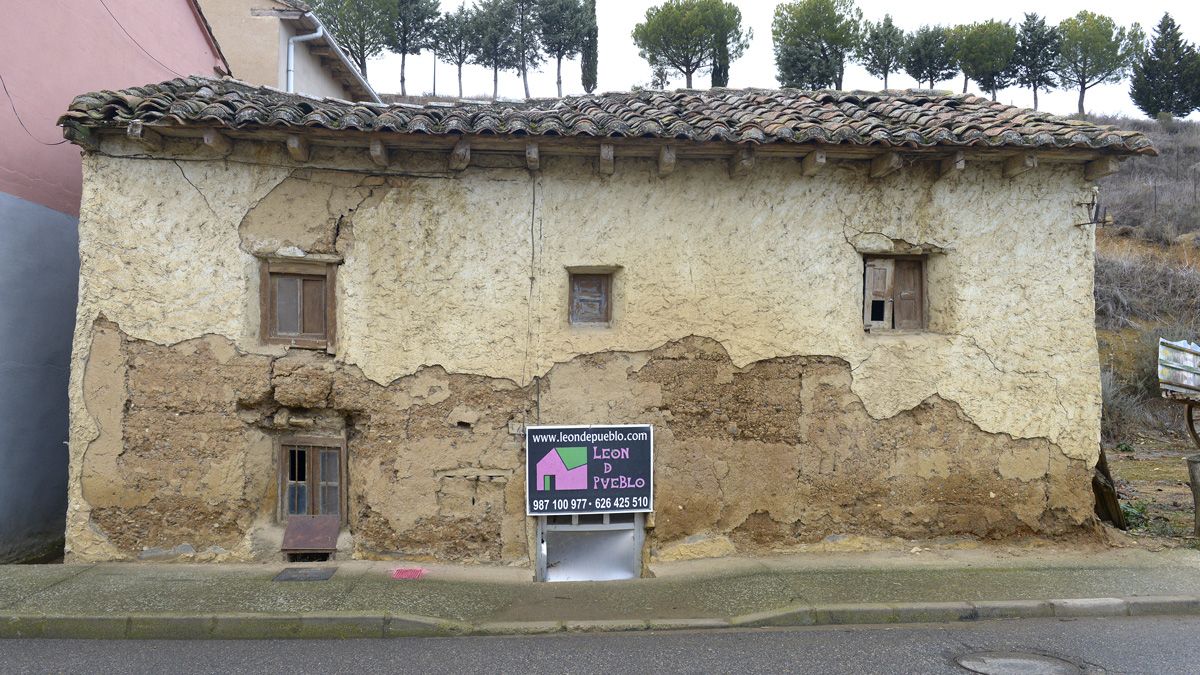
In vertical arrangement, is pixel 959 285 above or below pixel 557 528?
above


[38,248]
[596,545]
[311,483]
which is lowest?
[596,545]

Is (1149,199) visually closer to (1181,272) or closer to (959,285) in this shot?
(1181,272)

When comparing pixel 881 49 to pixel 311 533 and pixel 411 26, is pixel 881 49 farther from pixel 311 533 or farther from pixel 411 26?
pixel 311 533

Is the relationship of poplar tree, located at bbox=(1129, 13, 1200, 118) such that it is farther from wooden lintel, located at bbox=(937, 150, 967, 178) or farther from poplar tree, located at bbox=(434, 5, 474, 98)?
wooden lintel, located at bbox=(937, 150, 967, 178)

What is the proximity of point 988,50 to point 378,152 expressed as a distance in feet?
125

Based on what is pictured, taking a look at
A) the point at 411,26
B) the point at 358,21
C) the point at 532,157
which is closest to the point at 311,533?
the point at 532,157

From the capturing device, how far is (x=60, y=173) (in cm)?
822

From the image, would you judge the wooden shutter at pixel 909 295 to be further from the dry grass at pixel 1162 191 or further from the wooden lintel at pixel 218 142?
the dry grass at pixel 1162 191

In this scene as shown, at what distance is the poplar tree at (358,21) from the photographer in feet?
113

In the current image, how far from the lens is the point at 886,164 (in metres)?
6.98

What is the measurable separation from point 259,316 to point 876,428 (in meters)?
6.04

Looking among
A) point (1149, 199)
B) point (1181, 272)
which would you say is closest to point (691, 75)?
point (1149, 199)

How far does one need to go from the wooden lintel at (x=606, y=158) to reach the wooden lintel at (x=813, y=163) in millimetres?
1823

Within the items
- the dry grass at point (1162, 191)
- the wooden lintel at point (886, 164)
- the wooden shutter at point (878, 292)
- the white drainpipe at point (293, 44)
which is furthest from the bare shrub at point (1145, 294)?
the white drainpipe at point (293, 44)
